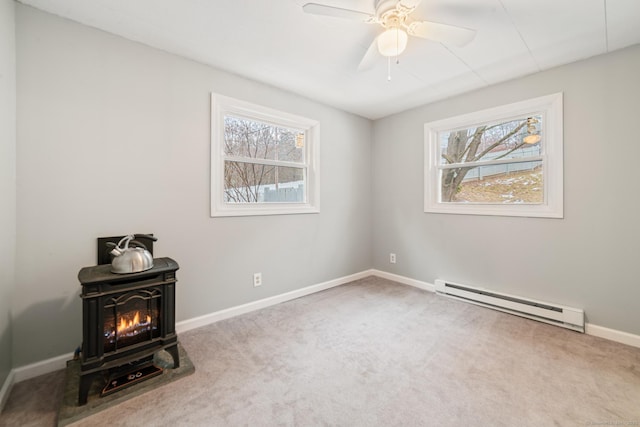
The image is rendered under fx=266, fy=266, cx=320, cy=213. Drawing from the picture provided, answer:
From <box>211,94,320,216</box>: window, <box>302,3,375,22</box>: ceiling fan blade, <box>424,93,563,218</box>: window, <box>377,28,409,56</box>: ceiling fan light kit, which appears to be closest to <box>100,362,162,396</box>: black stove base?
<box>211,94,320,216</box>: window

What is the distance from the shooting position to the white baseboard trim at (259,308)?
69.1 inches

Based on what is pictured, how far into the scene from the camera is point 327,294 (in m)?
3.40

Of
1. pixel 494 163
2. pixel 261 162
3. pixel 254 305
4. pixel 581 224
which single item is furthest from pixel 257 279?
pixel 581 224

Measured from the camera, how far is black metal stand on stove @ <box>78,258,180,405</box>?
59.6 inches

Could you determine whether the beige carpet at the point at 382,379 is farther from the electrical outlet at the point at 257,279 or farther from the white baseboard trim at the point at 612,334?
the electrical outlet at the point at 257,279

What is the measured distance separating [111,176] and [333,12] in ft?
6.49

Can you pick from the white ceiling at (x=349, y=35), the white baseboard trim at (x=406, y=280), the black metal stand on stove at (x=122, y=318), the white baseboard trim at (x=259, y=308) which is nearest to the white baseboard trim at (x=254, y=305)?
the white baseboard trim at (x=259, y=308)

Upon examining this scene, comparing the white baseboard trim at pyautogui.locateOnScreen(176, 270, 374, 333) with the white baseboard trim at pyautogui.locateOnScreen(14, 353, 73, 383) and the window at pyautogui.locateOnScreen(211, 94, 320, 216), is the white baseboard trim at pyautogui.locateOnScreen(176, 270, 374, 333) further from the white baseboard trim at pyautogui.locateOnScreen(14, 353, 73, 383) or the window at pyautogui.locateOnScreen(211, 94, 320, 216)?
the window at pyautogui.locateOnScreen(211, 94, 320, 216)

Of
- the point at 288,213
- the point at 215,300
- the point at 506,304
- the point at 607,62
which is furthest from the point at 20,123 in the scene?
the point at 607,62

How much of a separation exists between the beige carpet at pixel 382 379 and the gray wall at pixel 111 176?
0.42m

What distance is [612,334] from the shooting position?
2.27 meters

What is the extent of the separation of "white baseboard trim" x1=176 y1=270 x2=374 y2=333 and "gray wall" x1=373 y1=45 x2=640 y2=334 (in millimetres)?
1443

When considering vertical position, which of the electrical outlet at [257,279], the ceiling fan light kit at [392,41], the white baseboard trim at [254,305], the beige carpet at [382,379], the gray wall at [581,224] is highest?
the ceiling fan light kit at [392,41]

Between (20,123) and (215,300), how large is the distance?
193 centimetres
